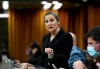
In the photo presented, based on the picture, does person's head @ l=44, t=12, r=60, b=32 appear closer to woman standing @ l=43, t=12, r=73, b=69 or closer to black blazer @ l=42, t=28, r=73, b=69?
woman standing @ l=43, t=12, r=73, b=69

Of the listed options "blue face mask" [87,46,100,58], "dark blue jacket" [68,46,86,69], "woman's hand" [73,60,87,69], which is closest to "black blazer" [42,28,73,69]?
"blue face mask" [87,46,100,58]

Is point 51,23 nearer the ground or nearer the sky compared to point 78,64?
nearer the sky

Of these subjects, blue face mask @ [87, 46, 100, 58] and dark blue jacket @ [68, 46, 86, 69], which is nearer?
dark blue jacket @ [68, 46, 86, 69]

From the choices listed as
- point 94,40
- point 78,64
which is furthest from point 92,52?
point 78,64

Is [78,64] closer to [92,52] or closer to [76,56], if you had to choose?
[76,56]

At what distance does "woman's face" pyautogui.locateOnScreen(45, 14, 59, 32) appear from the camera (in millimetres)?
4012

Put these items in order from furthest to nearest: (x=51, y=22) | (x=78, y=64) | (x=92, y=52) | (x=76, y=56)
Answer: (x=51, y=22) < (x=92, y=52) < (x=76, y=56) < (x=78, y=64)

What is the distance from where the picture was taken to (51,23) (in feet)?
13.2

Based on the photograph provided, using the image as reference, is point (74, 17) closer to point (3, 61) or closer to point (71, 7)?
point (71, 7)

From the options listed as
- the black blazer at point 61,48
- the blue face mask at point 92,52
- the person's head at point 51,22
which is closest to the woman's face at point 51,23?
the person's head at point 51,22

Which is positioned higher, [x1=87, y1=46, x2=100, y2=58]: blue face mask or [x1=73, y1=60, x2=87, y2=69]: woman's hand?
[x1=87, y1=46, x2=100, y2=58]: blue face mask

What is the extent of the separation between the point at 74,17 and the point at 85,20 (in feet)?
3.42

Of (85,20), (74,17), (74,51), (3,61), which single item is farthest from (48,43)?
(74,17)

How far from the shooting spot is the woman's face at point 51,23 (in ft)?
13.2
